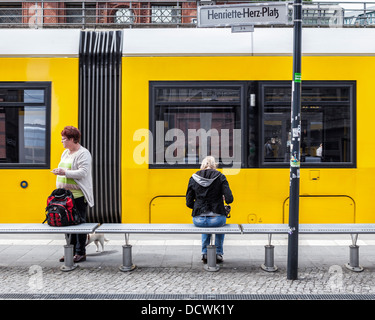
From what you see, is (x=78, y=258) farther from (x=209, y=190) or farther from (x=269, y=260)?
(x=269, y=260)

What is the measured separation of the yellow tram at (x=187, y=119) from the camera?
6.30 metres

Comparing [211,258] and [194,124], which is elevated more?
[194,124]

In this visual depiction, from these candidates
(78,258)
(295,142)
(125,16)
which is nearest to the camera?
(295,142)

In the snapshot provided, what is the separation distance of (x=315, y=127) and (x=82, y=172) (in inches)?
141

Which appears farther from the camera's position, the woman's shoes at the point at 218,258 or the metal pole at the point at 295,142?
the woman's shoes at the point at 218,258

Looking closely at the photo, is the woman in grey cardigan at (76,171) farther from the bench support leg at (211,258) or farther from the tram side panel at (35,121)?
the bench support leg at (211,258)

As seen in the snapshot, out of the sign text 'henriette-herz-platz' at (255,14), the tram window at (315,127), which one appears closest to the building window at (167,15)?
the sign text 'henriette-herz-platz' at (255,14)

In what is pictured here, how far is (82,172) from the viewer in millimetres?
5305

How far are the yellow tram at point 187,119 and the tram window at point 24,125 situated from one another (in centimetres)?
2

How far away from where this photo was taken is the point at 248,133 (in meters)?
6.33

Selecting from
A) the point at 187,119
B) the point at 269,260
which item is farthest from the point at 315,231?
the point at 187,119

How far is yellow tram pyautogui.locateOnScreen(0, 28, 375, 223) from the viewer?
6.30 m

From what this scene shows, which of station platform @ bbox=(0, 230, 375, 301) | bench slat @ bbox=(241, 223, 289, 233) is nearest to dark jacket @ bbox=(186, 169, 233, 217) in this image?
bench slat @ bbox=(241, 223, 289, 233)

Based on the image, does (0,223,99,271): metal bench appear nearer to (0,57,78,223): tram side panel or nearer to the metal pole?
(0,57,78,223): tram side panel
